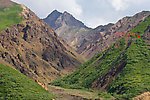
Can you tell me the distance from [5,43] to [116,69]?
80545 mm

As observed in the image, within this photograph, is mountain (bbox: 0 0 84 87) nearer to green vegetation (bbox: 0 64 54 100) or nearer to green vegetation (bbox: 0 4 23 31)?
green vegetation (bbox: 0 4 23 31)

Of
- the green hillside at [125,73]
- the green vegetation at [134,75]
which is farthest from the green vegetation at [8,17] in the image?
the green vegetation at [134,75]

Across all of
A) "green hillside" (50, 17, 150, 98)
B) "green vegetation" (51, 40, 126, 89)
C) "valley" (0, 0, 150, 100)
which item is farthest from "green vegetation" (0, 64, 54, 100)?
"green vegetation" (51, 40, 126, 89)

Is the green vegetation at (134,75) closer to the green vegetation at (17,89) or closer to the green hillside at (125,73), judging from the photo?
the green hillside at (125,73)

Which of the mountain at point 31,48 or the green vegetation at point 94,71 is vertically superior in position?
the mountain at point 31,48

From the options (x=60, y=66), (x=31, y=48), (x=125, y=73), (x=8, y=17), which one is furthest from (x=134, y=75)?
(x=8, y=17)

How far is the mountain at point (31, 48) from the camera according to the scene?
432ft

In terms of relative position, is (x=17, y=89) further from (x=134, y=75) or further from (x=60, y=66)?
(x=60, y=66)

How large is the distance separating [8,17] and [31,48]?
1615 inches

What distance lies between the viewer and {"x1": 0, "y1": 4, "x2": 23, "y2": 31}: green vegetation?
161 metres

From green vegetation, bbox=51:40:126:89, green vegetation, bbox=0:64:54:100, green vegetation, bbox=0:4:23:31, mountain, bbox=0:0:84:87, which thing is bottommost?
green vegetation, bbox=0:64:54:100

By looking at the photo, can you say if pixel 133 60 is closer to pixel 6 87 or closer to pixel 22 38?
pixel 6 87

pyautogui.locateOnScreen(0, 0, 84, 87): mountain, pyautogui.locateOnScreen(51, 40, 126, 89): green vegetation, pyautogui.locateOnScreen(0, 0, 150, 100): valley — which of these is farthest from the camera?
pyautogui.locateOnScreen(0, 0, 84, 87): mountain

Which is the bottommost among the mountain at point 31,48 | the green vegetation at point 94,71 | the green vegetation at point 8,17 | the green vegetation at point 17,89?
the green vegetation at point 17,89
